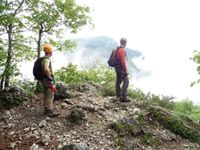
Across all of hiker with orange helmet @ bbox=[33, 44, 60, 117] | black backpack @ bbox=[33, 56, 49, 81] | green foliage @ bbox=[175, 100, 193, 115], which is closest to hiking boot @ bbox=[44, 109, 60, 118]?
hiker with orange helmet @ bbox=[33, 44, 60, 117]

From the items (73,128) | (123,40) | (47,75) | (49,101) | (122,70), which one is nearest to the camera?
(73,128)

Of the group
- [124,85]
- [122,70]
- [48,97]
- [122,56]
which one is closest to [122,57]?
[122,56]

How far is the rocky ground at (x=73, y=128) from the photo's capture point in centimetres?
1012

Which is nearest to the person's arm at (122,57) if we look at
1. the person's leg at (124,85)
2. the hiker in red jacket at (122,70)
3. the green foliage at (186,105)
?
the hiker in red jacket at (122,70)

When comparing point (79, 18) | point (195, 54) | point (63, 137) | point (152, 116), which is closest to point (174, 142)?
point (152, 116)

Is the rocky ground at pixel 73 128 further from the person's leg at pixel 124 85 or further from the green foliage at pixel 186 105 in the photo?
the green foliage at pixel 186 105

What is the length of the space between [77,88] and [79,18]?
3073mm

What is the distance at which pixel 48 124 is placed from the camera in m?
10.9

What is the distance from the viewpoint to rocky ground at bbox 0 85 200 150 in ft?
33.2

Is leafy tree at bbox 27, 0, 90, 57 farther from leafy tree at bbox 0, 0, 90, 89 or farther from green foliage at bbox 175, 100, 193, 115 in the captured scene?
green foliage at bbox 175, 100, 193, 115

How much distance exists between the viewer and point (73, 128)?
1082 cm

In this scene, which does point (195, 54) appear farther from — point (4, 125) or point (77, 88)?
point (4, 125)

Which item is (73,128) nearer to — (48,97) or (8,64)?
(48,97)

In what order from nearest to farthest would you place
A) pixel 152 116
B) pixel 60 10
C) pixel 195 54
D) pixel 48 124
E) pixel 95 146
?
pixel 95 146 < pixel 48 124 < pixel 152 116 < pixel 60 10 < pixel 195 54
